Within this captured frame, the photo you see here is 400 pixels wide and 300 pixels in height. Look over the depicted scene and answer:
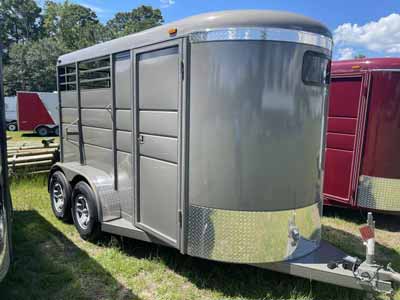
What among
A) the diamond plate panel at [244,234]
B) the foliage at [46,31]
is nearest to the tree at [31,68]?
the foliage at [46,31]

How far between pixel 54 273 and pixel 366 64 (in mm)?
4932

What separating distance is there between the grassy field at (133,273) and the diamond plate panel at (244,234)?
494 millimetres

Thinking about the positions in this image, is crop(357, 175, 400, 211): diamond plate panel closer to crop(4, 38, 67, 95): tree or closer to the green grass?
the green grass

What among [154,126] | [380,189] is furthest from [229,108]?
[380,189]

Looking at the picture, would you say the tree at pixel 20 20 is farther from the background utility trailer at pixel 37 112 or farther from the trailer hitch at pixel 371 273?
Answer: the trailer hitch at pixel 371 273

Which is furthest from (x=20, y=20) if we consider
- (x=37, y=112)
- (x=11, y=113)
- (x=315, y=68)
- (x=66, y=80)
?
(x=315, y=68)

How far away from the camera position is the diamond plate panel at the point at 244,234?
285cm

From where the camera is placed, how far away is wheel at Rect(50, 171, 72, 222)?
4820mm

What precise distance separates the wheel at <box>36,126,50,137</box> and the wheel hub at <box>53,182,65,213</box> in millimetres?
15708

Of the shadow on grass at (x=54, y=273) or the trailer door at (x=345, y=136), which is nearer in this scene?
the shadow on grass at (x=54, y=273)

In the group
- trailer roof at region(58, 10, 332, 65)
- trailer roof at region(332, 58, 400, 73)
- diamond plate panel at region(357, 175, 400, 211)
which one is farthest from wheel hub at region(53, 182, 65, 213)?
trailer roof at region(332, 58, 400, 73)

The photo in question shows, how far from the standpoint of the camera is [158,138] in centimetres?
329

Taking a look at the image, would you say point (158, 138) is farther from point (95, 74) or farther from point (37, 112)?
point (37, 112)

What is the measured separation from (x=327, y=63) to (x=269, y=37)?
780 mm
